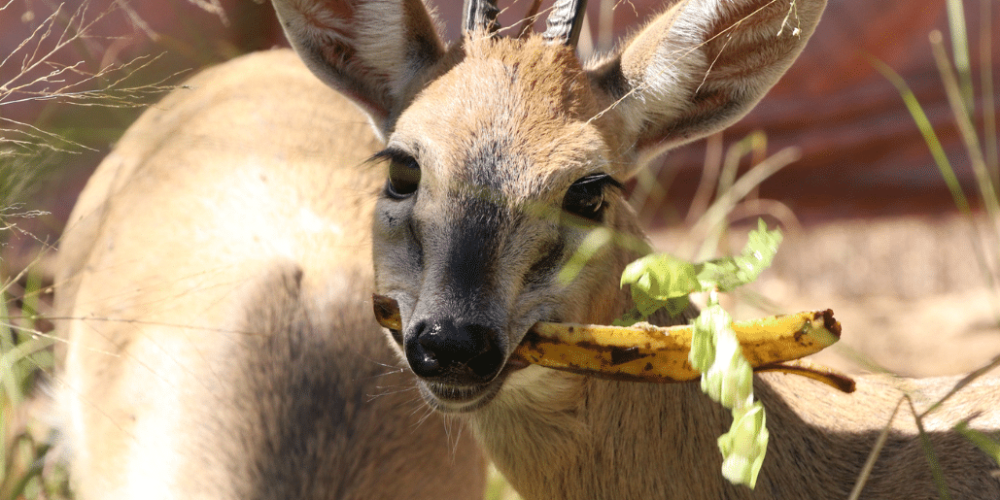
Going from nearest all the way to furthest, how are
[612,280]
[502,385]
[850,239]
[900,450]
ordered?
1. [502,385]
2. [612,280]
3. [900,450]
4. [850,239]

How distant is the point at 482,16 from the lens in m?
2.82

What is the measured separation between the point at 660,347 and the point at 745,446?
0.39 metres

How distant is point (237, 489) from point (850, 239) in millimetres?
4635

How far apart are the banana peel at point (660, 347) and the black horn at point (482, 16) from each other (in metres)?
1.01

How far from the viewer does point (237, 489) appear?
11.2 feet

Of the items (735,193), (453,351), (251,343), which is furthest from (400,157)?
(735,193)

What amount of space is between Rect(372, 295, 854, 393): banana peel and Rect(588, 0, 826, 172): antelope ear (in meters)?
0.76

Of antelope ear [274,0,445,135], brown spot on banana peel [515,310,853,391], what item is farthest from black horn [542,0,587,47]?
brown spot on banana peel [515,310,853,391]

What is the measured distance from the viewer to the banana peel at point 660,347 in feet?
6.60

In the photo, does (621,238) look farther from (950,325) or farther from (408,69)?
(950,325)

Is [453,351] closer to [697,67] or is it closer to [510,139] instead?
[510,139]

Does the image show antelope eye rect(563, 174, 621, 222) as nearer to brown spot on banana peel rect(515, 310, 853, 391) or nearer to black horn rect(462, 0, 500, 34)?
brown spot on banana peel rect(515, 310, 853, 391)

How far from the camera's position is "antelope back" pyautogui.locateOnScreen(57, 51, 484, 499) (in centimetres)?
348

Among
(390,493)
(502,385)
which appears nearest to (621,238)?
(502,385)
